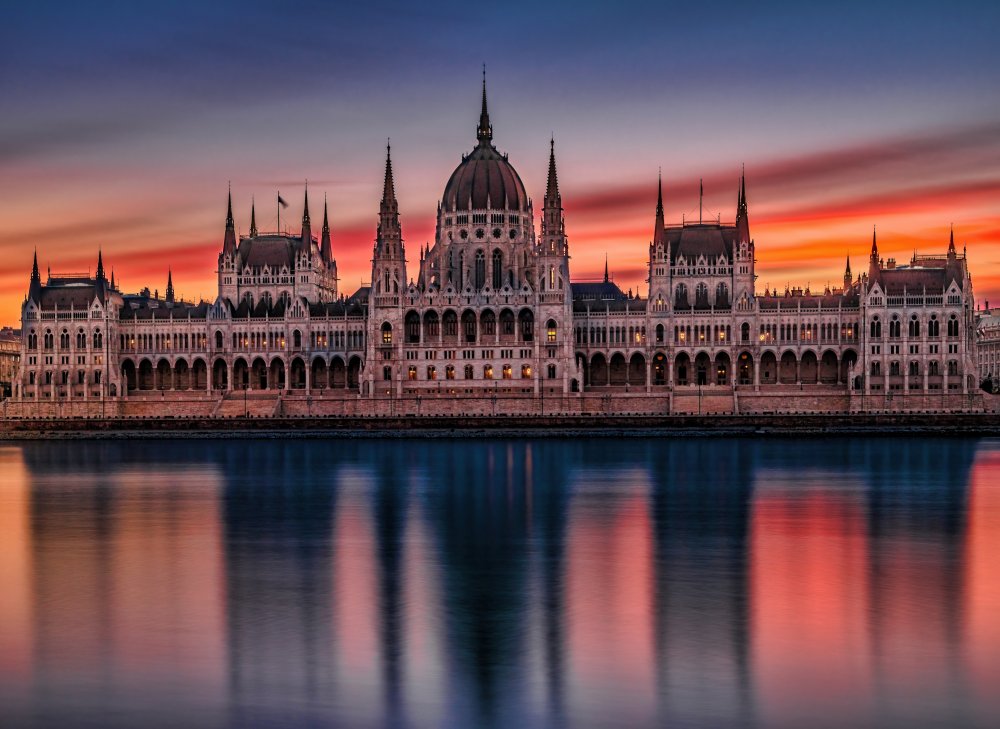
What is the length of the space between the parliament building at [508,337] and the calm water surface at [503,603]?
160ft

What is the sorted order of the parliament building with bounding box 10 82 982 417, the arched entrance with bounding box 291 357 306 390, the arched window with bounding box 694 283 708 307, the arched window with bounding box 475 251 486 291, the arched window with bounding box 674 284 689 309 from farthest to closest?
the arched window with bounding box 475 251 486 291, the arched entrance with bounding box 291 357 306 390, the arched window with bounding box 694 283 708 307, the arched window with bounding box 674 284 689 309, the parliament building with bounding box 10 82 982 417

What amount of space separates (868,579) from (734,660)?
35.6 ft

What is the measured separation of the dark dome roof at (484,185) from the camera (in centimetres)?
12544

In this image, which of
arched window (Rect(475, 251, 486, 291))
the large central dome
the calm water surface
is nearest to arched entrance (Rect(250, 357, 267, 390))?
arched window (Rect(475, 251, 486, 291))

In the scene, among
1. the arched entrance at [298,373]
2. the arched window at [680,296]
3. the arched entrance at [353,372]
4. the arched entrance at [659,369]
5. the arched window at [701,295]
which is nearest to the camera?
the arched entrance at [659,369]

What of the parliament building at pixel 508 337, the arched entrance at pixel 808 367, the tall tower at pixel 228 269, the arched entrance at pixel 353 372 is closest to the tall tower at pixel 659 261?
the parliament building at pixel 508 337

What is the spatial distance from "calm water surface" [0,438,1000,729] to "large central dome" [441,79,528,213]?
228 ft

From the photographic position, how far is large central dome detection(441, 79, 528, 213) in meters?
125

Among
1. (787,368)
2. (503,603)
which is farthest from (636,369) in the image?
(503,603)

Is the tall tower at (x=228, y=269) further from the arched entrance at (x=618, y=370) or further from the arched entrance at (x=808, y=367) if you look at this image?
the arched entrance at (x=808, y=367)

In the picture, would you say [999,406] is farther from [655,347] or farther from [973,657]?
[973,657]

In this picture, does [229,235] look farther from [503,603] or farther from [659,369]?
[503,603]

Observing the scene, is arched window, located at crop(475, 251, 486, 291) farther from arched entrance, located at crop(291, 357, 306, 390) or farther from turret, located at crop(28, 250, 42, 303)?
turret, located at crop(28, 250, 42, 303)

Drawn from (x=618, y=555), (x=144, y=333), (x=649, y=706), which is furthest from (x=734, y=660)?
(x=144, y=333)
